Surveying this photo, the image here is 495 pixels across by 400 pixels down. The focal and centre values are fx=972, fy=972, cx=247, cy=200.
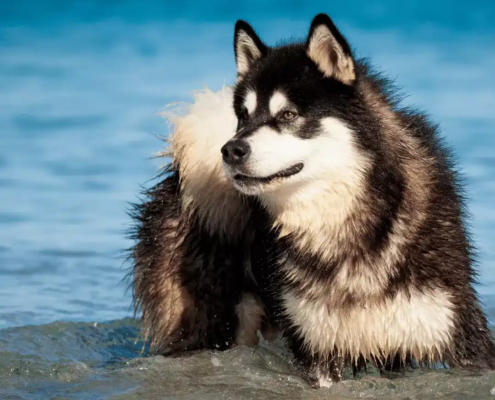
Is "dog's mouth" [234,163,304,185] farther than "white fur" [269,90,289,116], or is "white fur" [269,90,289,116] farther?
"white fur" [269,90,289,116]

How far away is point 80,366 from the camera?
675 cm

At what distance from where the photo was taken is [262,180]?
568cm

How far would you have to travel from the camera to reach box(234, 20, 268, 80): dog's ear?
20.5 feet

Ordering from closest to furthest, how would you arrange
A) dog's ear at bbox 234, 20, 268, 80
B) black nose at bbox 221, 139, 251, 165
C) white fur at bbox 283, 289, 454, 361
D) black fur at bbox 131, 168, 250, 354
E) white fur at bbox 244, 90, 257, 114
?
black nose at bbox 221, 139, 251, 165, white fur at bbox 283, 289, 454, 361, white fur at bbox 244, 90, 257, 114, dog's ear at bbox 234, 20, 268, 80, black fur at bbox 131, 168, 250, 354

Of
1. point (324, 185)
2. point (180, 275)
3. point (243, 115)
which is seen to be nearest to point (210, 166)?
point (243, 115)

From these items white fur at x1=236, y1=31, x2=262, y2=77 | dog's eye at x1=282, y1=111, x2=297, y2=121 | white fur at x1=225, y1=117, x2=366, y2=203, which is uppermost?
white fur at x1=236, y1=31, x2=262, y2=77

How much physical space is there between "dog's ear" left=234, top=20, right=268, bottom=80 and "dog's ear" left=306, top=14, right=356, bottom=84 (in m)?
0.45

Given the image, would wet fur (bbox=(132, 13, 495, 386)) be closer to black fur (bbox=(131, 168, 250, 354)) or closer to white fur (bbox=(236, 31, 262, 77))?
white fur (bbox=(236, 31, 262, 77))

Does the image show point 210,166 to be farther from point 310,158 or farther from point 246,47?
point 310,158

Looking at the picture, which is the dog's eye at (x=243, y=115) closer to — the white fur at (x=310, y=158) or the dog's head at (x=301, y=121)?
the dog's head at (x=301, y=121)

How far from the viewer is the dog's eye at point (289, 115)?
575 centimetres

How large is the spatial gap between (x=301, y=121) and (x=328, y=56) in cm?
46

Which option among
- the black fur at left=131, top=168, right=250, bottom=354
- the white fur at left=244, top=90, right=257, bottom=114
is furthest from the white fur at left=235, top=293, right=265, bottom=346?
the white fur at left=244, top=90, right=257, bottom=114

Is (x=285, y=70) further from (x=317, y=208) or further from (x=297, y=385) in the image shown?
(x=297, y=385)
